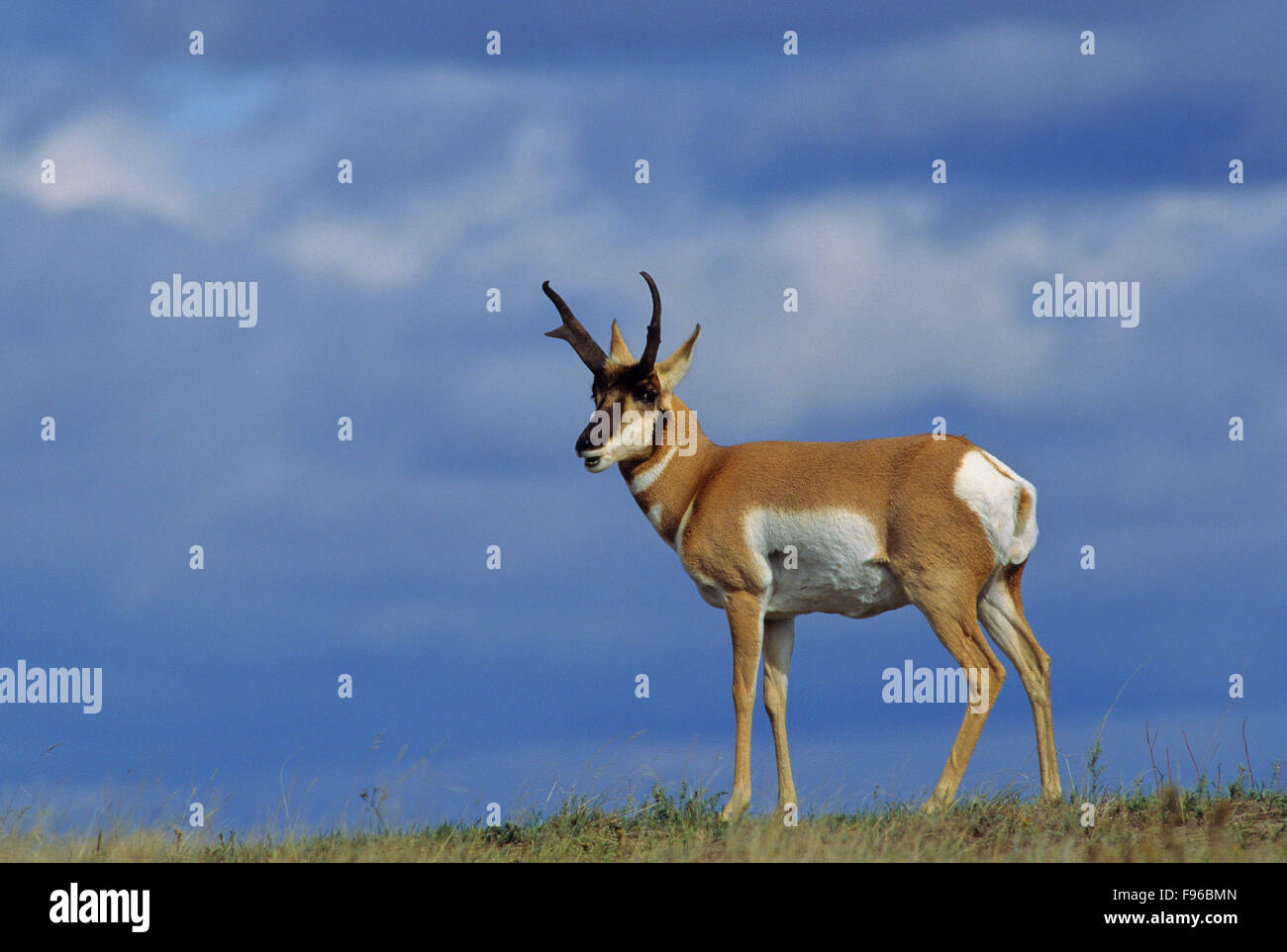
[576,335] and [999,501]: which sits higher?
[576,335]

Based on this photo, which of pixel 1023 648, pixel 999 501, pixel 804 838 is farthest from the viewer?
pixel 1023 648

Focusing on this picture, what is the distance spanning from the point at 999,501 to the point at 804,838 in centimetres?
382

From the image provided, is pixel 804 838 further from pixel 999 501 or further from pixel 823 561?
pixel 999 501

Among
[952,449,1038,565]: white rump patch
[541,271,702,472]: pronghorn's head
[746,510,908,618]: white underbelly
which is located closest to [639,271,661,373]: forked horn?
[541,271,702,472]: pronghorn's head

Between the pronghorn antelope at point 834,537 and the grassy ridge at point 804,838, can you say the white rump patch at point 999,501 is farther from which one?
the grassy ridge at point 804,838

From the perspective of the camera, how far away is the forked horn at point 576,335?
1355 centimetres

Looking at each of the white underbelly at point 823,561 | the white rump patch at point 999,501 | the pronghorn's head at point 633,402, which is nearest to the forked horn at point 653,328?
the pronghorn's head at point 633,402

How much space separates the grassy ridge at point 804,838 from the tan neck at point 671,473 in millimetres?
2812

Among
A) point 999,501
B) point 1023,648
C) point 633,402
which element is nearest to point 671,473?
point 633,402

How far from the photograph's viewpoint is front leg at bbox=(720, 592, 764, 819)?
12.2 metres

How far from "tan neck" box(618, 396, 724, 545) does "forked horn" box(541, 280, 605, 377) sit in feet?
2.96

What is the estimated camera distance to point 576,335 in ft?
44.9

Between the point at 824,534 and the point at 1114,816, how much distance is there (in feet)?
11.7
